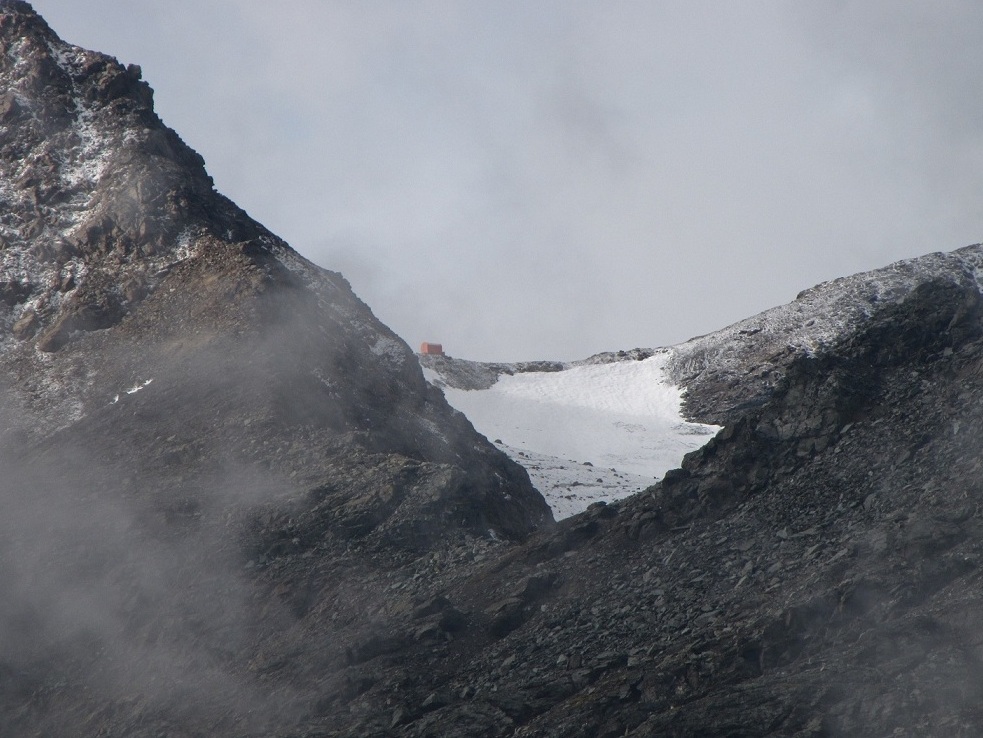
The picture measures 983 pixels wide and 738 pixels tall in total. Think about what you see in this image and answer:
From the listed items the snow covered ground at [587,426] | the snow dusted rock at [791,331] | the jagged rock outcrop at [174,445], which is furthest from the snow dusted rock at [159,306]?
the snow dusted rock at [791,331]

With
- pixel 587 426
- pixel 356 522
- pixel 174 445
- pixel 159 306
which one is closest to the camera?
pixel 356 522

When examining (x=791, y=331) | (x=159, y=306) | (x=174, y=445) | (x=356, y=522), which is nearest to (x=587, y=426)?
(x=791, y=331)

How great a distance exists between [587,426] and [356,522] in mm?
25475

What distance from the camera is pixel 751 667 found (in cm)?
2489

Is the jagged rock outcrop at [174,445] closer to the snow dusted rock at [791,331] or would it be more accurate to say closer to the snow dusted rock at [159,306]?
the snow dusted rock at [159,306]

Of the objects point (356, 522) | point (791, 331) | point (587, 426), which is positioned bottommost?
point (356, 522)

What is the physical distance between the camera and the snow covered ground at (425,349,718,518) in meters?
47.6

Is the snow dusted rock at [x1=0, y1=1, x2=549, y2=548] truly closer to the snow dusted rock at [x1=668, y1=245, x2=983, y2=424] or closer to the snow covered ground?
the snow covered ground

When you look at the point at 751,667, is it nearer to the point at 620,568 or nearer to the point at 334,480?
the point at 620,568

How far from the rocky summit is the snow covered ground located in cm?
316

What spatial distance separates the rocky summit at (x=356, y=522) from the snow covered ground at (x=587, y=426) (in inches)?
124

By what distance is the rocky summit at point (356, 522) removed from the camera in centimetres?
2536

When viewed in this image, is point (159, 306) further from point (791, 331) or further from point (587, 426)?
point (791, 331)

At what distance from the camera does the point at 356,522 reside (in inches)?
1391
